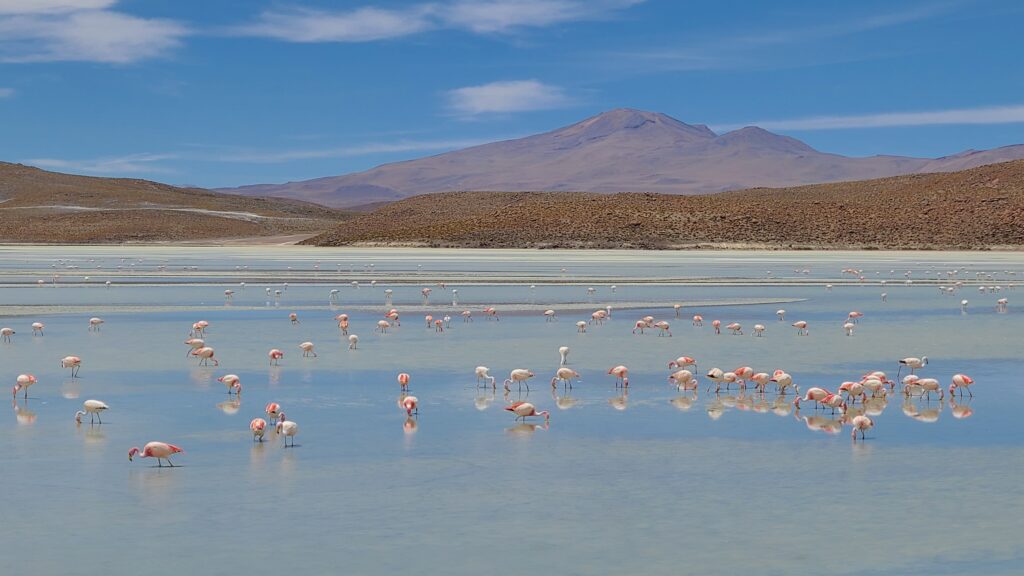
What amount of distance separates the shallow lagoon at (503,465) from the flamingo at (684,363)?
10.2 inches

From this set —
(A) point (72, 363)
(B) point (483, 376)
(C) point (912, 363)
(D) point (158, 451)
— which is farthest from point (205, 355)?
(C) point (912, 363)

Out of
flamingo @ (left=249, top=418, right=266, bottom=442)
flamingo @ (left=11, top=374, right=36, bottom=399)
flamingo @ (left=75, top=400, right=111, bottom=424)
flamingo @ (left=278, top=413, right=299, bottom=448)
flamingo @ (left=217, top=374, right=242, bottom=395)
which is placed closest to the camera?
flamingo @ (left=278, top=413, right=299, bottom=448)

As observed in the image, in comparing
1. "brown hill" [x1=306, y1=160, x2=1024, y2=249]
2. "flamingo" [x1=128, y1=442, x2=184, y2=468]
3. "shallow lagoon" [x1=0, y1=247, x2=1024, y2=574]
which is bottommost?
"shallow lagoon" [x1=0, y1=247, x2=1024, y2=574]

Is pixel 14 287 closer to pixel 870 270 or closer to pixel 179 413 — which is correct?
pixel 179 413

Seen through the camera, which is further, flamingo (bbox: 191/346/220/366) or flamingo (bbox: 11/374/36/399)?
flamingo (bbox: 191/346/220/366)

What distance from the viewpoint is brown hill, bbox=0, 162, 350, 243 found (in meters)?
140

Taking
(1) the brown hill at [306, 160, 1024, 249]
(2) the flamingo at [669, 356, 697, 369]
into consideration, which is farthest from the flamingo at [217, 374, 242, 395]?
(1) the brown hill at [306, 160, 1024, 249]

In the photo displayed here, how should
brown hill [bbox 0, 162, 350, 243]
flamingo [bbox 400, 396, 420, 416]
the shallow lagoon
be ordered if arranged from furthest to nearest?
brown hill [bbox 0, 162, 350, 243]
flamingo [bbox 400, 396, 420, 416]
the shallow lagoon

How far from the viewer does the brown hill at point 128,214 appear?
140000 mm

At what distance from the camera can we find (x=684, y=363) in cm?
1592

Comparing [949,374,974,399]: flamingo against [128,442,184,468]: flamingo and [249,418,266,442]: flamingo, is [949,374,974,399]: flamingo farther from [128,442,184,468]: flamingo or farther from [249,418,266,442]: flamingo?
[128,442,184,468]: flamingo

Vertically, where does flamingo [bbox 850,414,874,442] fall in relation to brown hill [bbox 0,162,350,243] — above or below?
below

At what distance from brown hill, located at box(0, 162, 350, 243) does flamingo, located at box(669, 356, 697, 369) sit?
123946 mm

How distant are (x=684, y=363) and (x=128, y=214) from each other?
147m
